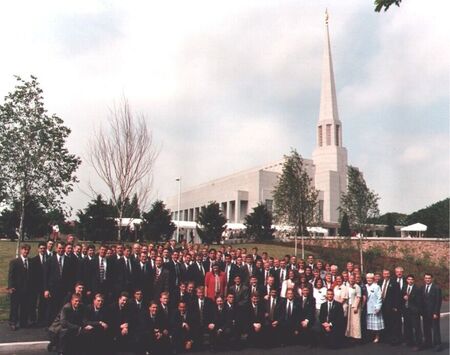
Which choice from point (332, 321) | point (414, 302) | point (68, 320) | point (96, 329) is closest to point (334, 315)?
point (332, 321)

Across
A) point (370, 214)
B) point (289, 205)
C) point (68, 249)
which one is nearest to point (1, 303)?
point (68, 249)

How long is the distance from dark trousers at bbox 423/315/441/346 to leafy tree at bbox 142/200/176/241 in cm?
2463

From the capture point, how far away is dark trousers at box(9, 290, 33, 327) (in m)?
10.3

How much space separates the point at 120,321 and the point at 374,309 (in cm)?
572

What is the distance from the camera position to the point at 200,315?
31.8 ft

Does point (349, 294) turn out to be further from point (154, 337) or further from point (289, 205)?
point (289, 205)

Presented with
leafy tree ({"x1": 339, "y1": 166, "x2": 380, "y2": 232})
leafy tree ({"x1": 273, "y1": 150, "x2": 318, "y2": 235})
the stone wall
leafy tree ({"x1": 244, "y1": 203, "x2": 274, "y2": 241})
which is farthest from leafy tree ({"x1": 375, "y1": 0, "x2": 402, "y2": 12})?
leafy tree ({"x1": 244, "y1": 203, "x2": 274, "y2": 241})

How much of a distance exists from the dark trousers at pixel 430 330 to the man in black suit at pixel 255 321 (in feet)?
11.9

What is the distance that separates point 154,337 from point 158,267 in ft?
7.44

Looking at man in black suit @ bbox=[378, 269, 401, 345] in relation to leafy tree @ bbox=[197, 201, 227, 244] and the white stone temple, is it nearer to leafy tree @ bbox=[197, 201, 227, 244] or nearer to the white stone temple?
leafy tree @ bbox=[197, 201, 227, 244]

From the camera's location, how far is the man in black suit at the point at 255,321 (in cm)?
980

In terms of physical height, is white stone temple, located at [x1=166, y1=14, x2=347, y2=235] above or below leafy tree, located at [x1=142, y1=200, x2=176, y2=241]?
above

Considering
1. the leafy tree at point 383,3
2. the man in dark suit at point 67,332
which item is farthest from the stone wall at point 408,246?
the leafy tree at point 383,3

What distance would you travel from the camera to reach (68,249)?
10.6 meters
